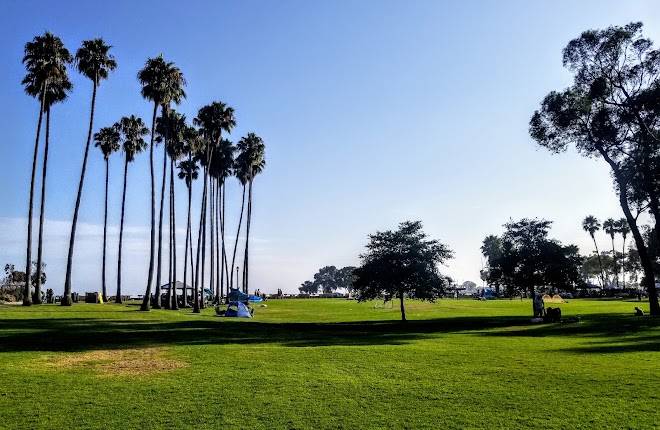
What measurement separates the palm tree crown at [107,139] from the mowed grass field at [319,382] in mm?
52045

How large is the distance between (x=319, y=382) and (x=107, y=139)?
6807cm

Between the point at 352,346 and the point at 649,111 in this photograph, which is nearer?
the point at 352,346

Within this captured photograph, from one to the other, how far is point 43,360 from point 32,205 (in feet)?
115

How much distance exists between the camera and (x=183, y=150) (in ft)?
228

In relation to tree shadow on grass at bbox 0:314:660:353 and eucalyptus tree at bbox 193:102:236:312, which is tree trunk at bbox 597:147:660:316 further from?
eucalyptus tree at bbox 193:102:236:312

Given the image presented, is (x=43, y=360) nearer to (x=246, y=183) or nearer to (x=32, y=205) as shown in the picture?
(x=32, y=205)

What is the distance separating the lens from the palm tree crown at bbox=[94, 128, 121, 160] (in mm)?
73562

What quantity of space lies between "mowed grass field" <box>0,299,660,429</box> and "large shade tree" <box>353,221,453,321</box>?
58.3ft

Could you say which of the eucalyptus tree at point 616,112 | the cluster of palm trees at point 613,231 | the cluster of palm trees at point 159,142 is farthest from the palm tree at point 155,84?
the cluster of palm trees at point 613,231

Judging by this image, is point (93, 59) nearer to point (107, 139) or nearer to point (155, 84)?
point (155, 84)

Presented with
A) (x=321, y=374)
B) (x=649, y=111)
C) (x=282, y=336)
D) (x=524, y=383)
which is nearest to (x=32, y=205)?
(x=282, y=336)

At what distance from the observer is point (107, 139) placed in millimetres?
73875

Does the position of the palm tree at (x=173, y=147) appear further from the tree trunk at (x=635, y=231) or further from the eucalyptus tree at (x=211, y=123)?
the tree trunk at (x=635, y=231)

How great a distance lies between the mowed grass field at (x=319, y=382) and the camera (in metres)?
11.2
